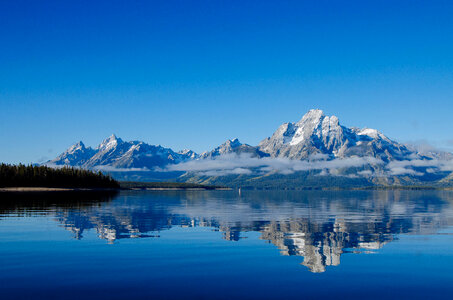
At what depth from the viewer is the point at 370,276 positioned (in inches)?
1040

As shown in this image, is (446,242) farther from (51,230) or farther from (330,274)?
(51,230)

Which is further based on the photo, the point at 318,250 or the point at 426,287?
the point at 318,250

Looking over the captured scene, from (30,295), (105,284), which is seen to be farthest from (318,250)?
(30,295)

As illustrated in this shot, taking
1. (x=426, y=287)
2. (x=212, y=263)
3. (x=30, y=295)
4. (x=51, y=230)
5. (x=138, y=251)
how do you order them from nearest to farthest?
(x=30, y=295), (x=426, y=287), (x=212, y=263), (x=138, y=251), (x=51, y=230)

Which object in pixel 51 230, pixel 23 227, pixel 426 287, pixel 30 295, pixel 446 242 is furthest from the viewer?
pixel 23 227

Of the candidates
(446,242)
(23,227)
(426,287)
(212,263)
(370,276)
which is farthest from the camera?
(23,227)

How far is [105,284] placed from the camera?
945 inches

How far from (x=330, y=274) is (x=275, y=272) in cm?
363

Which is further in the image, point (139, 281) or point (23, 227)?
point (23, 227)

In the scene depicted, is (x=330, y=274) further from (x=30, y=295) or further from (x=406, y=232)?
(x=406, y=232)

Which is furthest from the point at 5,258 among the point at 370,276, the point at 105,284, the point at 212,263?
the point at 370,276

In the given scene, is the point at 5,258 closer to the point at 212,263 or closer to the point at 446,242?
the point at 212,263

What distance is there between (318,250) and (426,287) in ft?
40.6

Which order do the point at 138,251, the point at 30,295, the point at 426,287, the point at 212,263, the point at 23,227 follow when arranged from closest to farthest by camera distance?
the point at 30,295, the point at 426,287, the point at 212,263, the point at 138,251, the point at 23,227
